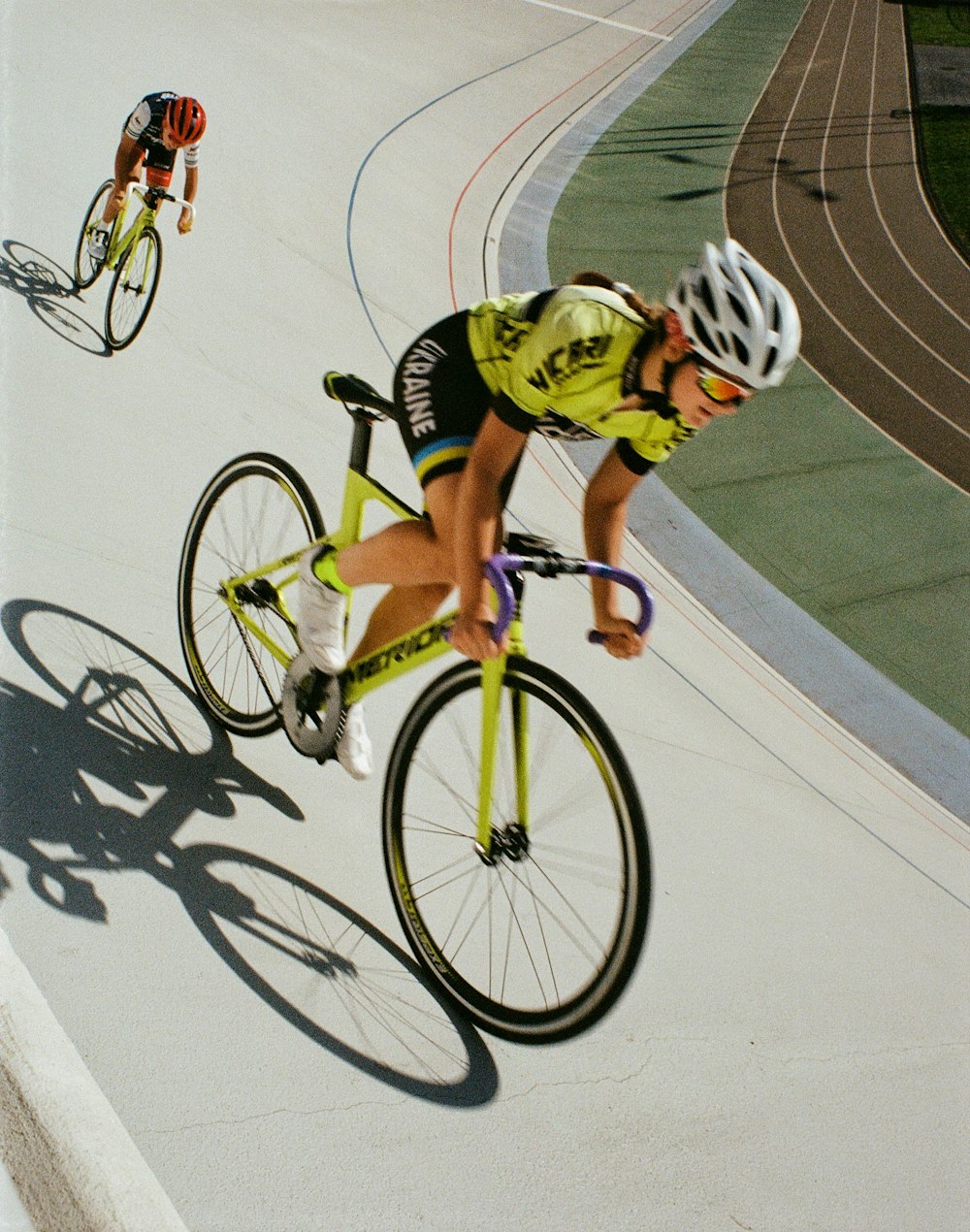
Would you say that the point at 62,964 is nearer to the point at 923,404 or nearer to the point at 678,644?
the point at 678,644

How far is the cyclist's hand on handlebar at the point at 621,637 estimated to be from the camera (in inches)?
91.4

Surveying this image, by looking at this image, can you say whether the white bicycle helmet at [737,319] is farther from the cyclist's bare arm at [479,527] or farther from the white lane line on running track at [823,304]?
the white lane line on running track at [823,304]

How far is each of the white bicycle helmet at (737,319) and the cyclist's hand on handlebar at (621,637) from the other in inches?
22.5

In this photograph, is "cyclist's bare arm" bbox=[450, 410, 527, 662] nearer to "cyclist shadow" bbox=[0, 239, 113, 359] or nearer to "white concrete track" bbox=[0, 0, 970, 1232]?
"white concrete track" bbox=[0, 0, 970, 1232]

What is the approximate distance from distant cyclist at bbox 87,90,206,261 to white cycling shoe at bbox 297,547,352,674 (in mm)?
3154

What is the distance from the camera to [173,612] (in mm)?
3434

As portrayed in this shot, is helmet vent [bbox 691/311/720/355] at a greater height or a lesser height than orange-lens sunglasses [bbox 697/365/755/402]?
greater

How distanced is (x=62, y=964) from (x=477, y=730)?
3.58ft

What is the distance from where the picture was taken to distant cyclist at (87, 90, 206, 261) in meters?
4.93

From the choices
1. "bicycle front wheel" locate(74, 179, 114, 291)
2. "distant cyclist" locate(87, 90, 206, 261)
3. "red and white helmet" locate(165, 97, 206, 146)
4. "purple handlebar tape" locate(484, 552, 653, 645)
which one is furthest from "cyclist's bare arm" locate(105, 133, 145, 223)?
"purple handlebar tape" locate(484, 552, 653, 645)

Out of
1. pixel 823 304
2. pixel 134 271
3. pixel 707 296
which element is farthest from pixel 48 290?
pixel 823 304

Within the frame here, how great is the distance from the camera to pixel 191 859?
2.60 meters

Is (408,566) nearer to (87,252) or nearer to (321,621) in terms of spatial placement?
(321,621)

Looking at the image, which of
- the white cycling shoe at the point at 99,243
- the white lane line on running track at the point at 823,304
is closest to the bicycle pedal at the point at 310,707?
the white cycling shoe at the point at 99,243
